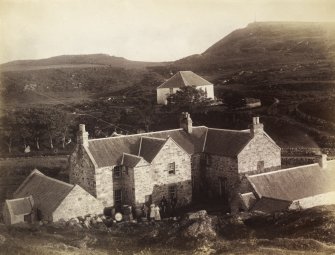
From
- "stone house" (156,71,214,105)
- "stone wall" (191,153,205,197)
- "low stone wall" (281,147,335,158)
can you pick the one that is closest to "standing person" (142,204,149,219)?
"stone wall" (191,153,205,197)

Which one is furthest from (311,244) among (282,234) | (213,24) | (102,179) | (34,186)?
(34,186)

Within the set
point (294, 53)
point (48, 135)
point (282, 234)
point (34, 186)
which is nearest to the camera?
point (282, 234)

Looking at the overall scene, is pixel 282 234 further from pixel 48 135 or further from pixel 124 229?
pixel 48 135

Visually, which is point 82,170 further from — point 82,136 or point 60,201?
point 60,201

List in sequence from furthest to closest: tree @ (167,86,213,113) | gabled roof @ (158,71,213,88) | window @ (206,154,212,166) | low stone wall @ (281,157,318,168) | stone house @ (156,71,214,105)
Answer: stone house @ (156,71,214,105)
gabled roof @ (158,71,213,88)
tree @ (167,86,213,113)
low stone wall @ (281,157,318,168)
window @ (206,154,212,166)

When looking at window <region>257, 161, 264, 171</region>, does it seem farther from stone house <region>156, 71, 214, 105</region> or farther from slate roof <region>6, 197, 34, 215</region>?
stone house <region>156, 71, 214, 105</region>

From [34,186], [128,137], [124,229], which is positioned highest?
[128,137]

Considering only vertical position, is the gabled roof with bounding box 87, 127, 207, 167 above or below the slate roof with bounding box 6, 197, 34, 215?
above
